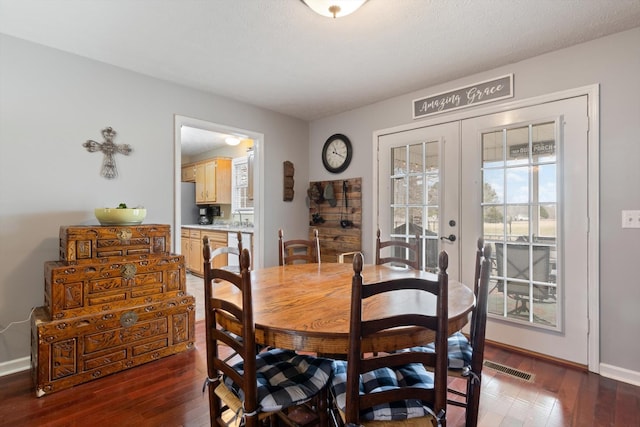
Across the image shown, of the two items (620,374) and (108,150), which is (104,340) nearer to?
(108,150)

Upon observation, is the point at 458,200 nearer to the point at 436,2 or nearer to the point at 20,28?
the point at 436,2

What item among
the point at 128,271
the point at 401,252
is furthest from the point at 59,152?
the point at 401,252

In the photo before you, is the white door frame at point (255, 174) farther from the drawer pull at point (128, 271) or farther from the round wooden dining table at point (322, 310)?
the round wooden dining table at point (322, 310)

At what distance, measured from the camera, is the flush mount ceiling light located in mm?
1778

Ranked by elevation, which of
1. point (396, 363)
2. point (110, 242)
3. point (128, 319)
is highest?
point (110, 242)

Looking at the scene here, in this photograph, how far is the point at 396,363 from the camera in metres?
1.12

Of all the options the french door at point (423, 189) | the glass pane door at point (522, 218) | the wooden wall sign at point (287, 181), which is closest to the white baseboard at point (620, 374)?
the glass pane door at point (522, 218)

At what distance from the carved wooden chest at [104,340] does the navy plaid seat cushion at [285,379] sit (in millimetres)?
1359

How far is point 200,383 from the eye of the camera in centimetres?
216

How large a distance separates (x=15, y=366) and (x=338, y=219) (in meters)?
3.15

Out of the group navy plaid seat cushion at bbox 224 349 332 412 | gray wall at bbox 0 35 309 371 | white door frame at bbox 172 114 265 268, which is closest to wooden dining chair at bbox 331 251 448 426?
navy plaid seat cushion at bbox 224 349 332 412

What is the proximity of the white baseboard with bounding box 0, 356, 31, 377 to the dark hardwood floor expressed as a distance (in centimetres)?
5

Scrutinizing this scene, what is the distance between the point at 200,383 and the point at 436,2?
9.43 feet

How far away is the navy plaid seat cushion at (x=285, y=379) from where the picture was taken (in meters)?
1.22
